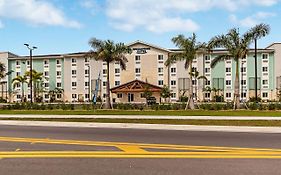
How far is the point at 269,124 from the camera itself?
681 inches

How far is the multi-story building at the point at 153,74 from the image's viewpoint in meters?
72.1

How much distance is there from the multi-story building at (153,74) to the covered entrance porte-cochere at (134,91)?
0.24m

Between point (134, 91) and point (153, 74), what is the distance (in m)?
8.22

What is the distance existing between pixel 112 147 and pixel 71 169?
3206mm

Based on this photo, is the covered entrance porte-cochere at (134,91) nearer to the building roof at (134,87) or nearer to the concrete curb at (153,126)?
the building roof at (134,87)

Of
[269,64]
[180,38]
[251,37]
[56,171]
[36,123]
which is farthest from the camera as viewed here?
[269,64]

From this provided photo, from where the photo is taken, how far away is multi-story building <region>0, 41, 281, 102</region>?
7212 centimetres

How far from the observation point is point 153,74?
248 ft

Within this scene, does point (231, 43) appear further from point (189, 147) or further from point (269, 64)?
point (269, 64)

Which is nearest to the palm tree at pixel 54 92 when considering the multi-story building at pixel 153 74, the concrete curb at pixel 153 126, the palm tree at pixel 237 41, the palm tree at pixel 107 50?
the multi-story building at pixel 153 74

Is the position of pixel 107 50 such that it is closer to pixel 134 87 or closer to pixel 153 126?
pixel 153 126

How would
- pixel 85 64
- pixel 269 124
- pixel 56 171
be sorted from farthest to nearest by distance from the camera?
pixel 85 64 < pixel 269 124 < pixel 56 171

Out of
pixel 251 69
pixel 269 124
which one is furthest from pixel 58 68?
pixel 269 124

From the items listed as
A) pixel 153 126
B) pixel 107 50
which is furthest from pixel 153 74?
pixel 153 126
